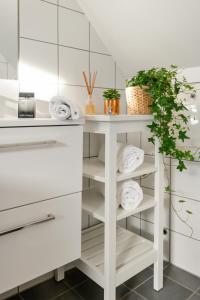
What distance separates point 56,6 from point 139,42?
0.48 m

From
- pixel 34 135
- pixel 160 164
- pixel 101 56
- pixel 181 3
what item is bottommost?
pixel 160 164

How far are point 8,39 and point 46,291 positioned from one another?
1253mm

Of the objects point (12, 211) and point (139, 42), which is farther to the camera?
point (139, 42)

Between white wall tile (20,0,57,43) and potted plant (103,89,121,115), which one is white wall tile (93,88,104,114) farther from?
white wall tile (20,0,57,43)

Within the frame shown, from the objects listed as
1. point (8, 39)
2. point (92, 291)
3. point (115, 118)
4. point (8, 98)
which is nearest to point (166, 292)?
point (92, 291)

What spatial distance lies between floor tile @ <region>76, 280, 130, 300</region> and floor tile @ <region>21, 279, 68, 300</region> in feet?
0.29

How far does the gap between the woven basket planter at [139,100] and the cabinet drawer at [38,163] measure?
337 mm

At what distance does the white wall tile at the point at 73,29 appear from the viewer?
1370 mm

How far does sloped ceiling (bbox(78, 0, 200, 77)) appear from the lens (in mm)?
1217

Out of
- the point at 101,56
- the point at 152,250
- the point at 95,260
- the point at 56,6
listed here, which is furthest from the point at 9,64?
the point at 152,250

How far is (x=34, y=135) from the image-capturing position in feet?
3.07

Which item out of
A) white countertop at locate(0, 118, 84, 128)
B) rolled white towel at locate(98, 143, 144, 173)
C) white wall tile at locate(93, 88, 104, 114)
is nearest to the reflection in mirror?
white countertop at locate(0, 118, 84, 128)

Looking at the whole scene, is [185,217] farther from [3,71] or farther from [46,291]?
[3,71]

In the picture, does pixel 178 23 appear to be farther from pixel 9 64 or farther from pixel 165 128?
pixel 9 64
